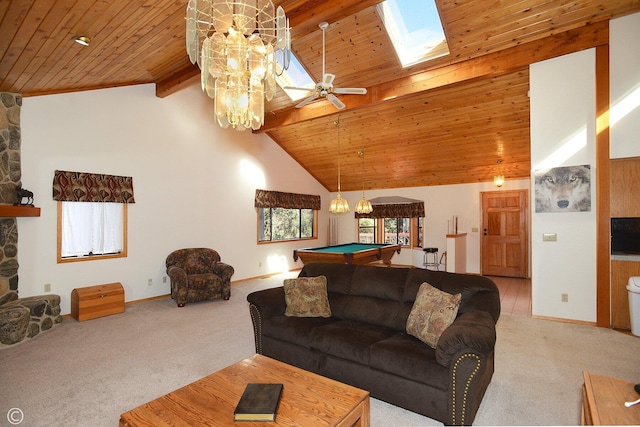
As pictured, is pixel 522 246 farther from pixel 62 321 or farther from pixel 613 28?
pixel 62 321

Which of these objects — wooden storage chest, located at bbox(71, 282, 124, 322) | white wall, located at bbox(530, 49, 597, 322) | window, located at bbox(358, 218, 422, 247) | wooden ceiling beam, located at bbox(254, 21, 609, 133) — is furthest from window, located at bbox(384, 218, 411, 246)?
wooden storage chest, located at bbox(71, 282, 124, 322)

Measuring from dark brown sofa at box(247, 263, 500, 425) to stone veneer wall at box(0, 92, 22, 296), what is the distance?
11.5 feet

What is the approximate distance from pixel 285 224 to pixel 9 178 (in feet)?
18.4

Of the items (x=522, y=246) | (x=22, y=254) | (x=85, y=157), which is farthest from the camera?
(x=522, y=246)

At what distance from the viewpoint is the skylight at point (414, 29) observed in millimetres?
4348

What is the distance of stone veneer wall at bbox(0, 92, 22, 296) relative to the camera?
4.14 m

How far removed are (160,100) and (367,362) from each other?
5.70 m

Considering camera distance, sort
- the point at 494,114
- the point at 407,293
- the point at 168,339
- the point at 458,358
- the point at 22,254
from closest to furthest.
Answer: the point at 458,358 → the point at 407,293 → the point at 168,339 → the point at 22,254 → the point at 494,114

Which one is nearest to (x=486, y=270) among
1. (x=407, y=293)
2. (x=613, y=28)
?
(x=613, y=28)

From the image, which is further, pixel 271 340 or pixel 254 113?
pixel 271 340

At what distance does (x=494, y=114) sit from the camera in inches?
227

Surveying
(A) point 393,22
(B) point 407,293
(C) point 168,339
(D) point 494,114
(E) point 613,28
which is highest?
(A) point 393,22

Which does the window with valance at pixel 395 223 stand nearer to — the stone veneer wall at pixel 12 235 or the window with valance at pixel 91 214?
the window with valance at pixel 91 214

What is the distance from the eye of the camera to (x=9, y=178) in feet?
13.8
